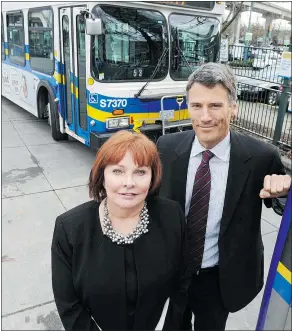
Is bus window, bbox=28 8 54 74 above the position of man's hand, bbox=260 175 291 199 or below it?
above

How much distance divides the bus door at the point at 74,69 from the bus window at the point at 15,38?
2335 mm

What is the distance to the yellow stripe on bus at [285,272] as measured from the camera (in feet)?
2.98

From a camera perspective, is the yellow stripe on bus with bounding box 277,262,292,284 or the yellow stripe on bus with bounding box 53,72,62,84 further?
the yellow stripe on bus with bounding box 53,72,62,84

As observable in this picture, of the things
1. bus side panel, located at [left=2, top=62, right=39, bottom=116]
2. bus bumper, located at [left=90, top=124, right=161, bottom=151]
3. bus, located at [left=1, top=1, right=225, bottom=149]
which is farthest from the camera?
bus side panel, located at [left=2, top=62, right=39, bottom=116]

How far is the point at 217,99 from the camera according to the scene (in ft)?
4.89

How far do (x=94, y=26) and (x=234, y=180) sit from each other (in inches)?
132

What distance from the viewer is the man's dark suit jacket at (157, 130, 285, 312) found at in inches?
64.2

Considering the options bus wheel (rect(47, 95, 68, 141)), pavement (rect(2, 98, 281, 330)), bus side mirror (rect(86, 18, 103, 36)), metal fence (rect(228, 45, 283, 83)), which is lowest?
pavement (rect(2, 98, 281, 330))

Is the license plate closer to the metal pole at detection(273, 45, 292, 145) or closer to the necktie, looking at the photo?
the metal pole at detection(273, 45, 292, 145)

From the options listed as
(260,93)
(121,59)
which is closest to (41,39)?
(121,59)

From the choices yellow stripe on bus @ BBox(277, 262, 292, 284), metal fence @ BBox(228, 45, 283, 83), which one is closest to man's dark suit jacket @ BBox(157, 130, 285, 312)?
yellow stripe on bus @ BBox(277, 262, 292, 284)

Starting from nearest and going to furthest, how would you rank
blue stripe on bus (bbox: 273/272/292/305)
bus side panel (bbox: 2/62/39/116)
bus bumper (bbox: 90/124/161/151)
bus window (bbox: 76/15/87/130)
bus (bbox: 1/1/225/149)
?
blue stripe on bus (bbox: 273/272/292/305) < bus (bbox: 1/1/225/149) < bus bumper (bbox: 90/124/161/151) < bus window (bbox: 76/15/87/130) < bus side panel (bbox: 2/62/39/116)

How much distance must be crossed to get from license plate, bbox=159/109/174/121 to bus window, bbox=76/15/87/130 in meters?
1.27

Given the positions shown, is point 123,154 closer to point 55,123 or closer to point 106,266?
point 106,266
